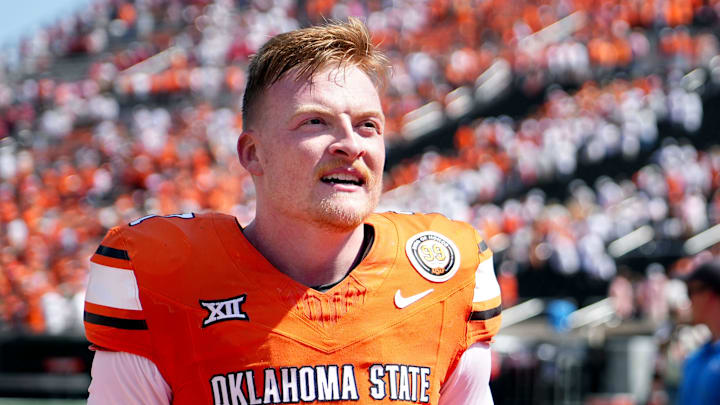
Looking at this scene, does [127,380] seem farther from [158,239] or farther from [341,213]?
[341,213]

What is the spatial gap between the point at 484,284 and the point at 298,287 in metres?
0.43

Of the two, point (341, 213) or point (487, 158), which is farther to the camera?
point (487, 158)

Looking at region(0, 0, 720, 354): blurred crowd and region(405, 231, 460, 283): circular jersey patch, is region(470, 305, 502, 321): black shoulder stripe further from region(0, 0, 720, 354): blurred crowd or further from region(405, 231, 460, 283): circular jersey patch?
region(0, 0, 720, 354): blurred crowd

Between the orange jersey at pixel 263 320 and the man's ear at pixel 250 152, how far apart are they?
14 cm

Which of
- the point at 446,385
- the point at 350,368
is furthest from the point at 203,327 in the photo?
the point at 446,385

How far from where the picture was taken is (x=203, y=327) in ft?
7.30

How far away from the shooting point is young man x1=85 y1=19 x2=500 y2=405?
2217 millimetres

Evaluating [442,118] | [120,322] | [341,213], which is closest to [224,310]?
[120,322]

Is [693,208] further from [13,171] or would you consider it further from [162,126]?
[13,171]

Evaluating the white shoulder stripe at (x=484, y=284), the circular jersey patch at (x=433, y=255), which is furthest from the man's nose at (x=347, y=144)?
the white shoulder stripe at (x=484, y=284)

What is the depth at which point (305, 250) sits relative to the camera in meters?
2.37

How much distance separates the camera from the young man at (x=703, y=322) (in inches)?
176

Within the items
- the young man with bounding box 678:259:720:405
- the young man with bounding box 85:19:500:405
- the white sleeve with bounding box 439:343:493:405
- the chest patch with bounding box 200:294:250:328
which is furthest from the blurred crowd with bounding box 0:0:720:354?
the chest patch with bounding box 200:294:250:328

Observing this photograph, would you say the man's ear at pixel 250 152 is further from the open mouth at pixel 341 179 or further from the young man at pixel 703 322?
the young man at pixel 703 322
